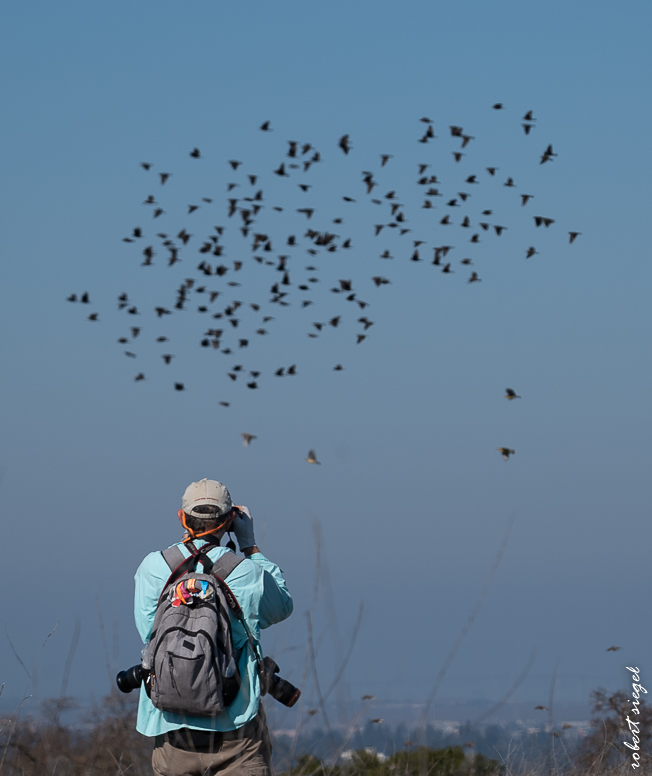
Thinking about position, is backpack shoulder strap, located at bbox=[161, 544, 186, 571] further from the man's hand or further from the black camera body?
the black camera body

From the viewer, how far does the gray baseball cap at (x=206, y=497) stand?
4.45m

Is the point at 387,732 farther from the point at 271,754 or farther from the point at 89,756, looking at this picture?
the point at 89,756

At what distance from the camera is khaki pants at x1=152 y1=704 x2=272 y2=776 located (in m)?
4.19

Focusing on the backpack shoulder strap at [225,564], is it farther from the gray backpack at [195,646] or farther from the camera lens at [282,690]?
the camera lens at [282,690]

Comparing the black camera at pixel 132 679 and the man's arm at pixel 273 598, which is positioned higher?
the man's arm at pixel 273 598

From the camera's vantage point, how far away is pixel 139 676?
4383 mm

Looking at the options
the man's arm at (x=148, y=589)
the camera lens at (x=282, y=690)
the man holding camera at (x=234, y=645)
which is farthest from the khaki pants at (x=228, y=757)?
the man's arm at (x=148, y=589)

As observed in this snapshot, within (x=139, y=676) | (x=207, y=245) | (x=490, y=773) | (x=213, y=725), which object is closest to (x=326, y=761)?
(x=213, y=725)

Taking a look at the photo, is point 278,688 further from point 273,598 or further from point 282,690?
point 273,598

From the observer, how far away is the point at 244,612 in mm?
4305

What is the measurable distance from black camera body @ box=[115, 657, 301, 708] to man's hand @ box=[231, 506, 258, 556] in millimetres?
515

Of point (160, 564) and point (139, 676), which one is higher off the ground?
point (160, 564)

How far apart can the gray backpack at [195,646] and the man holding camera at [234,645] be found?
0.05 m

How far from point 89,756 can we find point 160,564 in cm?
87
